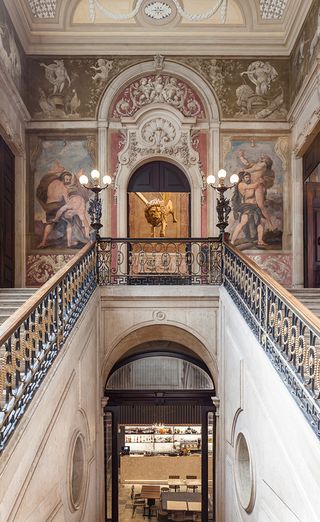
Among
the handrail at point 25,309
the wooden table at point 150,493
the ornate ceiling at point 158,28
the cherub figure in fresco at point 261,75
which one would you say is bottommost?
the wooden table at point 150,493

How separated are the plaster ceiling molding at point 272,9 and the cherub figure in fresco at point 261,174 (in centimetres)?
264

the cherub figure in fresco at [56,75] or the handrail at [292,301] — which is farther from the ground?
the cherub figure in fresco at [56,75]

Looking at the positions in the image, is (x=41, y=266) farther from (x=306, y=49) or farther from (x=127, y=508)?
(x=306, y=49)

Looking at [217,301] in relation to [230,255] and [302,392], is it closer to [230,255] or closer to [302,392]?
[230,255]

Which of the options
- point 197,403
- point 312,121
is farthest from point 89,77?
point 197,403

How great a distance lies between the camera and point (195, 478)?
42.4 ft

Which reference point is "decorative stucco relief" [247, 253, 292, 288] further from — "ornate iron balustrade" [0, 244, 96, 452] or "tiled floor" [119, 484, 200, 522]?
"tiled floor" [119, 484, 200, 522]

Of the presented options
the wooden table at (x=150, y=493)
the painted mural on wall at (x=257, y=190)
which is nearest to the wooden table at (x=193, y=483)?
the wooden table at (x=150, y=493)

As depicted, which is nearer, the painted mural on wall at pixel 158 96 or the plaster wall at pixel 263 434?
the plaster wall at pixel 263 434

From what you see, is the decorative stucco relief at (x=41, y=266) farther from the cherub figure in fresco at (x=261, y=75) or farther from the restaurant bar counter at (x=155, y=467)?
the restaurant bar counter at (x=155, y=467)

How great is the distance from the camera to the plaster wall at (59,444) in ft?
13.1

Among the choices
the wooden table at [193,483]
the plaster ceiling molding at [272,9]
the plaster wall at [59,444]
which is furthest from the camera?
the wooden table at [193,483]

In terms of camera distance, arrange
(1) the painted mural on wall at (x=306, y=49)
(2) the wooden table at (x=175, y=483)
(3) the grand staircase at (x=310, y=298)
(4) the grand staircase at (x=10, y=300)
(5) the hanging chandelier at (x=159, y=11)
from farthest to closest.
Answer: (2) the wooden table at (x=175, y=483), (5) the hanging chandelier at (x=159, y=11), (1) the painted mural on wall at (x=306, y=49), (3) the grand staircase at (x=310, y=298), (4) the grand staircase at (x=10, y=300)

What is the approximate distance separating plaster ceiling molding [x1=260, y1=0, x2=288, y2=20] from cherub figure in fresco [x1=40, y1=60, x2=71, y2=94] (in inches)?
157
